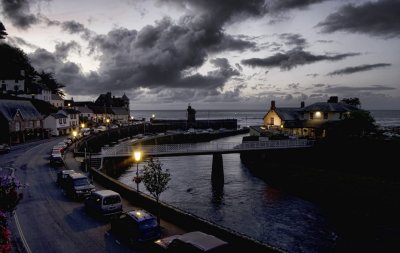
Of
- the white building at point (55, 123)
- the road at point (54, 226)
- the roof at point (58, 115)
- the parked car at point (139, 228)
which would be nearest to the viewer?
the parked car at point (139, 228)

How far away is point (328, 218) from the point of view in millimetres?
35719

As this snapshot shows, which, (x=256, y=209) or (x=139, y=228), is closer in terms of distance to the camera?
(x=139, y=228)

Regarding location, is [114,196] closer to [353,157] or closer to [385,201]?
[385,201]

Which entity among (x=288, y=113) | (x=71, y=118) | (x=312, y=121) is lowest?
(x=312, y=121)

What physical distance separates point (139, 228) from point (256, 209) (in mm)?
23165

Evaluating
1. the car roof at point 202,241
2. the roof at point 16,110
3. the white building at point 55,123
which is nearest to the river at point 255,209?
the car roof at point 202,241

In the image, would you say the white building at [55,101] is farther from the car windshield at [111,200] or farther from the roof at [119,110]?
the car windshield at [111,200]

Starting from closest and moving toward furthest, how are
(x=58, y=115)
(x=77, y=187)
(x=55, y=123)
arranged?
(x=77, y=187)
(x=55, y=123)
(x=58, y=115)

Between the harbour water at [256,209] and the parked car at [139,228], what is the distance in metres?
14.3

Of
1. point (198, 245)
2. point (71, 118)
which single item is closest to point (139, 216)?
point (198, 245)

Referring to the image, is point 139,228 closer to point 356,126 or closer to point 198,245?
point 198,245

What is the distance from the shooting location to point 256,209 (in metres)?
39.3

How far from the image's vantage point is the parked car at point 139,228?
19016 mm

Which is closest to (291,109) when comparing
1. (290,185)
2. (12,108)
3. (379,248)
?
(290,185)
